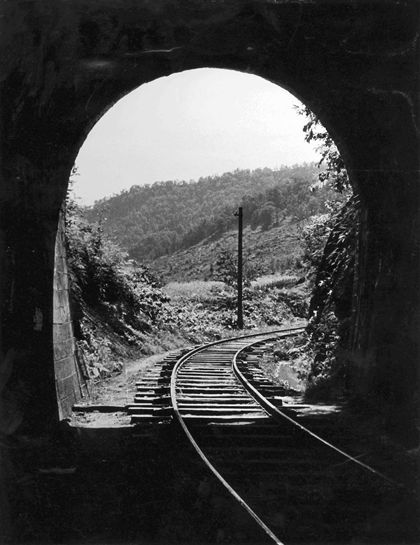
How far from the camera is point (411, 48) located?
7.19 m

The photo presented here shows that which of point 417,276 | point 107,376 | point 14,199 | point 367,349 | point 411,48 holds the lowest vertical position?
point 107,376

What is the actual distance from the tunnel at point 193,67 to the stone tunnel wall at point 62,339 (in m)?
0.13

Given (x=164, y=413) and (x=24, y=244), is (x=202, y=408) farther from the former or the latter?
(x=24, y=244)

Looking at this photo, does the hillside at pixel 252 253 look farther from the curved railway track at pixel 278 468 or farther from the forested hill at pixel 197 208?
the curved railway track at pixel 278 468

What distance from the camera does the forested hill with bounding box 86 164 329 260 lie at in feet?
379

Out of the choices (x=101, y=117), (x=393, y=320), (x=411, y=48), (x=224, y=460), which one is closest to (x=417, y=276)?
(x=393, y=320)

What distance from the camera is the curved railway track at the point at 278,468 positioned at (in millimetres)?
4648

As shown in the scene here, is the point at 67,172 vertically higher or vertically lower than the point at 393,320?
higher

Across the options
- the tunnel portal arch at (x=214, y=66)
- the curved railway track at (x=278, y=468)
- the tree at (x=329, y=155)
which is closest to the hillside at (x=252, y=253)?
the tree at (x=329, y=155)

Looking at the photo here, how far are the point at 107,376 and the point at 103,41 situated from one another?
8.29m

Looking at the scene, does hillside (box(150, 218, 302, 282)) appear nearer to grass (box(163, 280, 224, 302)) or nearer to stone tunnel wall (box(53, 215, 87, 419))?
grass (box(163, 280, 224, 302))

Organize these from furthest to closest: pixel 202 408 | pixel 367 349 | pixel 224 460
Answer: pixel 202 408, pixel 367 349, pixel 224 460

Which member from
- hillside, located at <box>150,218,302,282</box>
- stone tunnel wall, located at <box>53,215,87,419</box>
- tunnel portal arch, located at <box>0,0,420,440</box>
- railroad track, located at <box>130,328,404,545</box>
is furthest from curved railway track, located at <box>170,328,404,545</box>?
hillside, located at <box>150,218,302,282</box>

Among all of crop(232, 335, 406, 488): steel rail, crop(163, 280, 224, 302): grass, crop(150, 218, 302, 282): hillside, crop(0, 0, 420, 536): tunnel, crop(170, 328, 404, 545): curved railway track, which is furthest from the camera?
crop(150, 218, 302, 282): hillside
